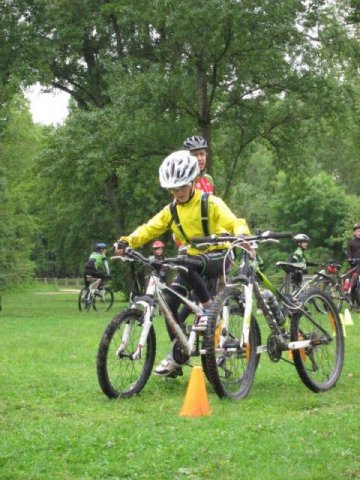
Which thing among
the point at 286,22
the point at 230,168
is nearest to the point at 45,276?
the point at 230,168

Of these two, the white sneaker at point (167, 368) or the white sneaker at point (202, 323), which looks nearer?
the white sneaker at point (202, 323)

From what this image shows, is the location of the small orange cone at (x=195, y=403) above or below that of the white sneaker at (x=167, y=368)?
below

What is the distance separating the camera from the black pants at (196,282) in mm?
7598

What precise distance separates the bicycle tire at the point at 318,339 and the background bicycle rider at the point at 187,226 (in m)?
0.82

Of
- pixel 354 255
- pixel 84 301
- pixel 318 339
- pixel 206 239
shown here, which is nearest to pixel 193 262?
pixel 206 239

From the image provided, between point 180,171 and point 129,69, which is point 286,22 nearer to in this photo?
point 129,69

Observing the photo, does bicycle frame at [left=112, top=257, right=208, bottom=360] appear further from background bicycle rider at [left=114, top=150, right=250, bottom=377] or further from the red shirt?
the red shirt

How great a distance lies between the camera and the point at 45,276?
96.9 metres

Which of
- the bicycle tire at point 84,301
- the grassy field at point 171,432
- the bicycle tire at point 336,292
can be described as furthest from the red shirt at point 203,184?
the bicycle tire at point 84,301

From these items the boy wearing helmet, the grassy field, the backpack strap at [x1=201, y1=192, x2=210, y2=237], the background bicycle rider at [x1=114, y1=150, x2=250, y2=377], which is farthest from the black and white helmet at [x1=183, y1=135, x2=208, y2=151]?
the grassy field

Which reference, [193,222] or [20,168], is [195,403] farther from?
→ [20,168]

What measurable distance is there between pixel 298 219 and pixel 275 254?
9.97ft

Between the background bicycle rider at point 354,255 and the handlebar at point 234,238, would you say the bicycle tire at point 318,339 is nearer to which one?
the handlebar at point 234,238

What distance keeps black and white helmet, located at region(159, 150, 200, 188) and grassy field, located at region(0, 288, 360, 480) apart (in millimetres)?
1758
